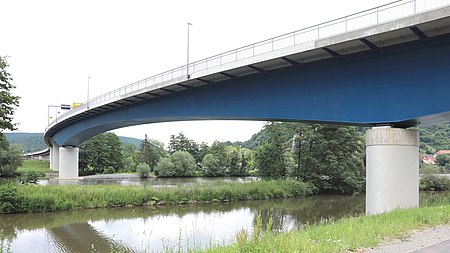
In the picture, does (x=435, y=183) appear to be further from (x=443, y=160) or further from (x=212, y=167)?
(x=443, y=160)

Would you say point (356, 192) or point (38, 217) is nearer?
point (38, 217)

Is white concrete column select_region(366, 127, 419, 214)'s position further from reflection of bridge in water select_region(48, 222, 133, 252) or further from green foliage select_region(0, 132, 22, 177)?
green foliage select_region(0, 132, 22, 177)

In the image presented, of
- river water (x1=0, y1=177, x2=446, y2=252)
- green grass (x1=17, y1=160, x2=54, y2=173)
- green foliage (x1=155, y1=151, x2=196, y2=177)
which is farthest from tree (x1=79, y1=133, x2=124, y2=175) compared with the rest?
river water (x1=0, y1=177, x2=446, y2=252)

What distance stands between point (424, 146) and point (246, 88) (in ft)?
243

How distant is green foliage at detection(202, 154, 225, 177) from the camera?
75.8 m

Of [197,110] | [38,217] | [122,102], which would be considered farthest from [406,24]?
[122,102]

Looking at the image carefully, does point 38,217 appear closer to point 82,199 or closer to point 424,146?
point 82,199

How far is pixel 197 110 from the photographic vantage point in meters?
23.5

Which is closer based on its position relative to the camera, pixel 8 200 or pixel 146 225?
pixel 146 225

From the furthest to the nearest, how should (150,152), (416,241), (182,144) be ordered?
(182,144) < (150,152) < (416,241)

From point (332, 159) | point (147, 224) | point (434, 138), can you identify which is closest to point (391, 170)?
point (147, 224)

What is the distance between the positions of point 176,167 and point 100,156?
18063 millimetres

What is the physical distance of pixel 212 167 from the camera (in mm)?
75812

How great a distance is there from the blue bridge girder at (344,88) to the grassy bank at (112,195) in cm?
604
